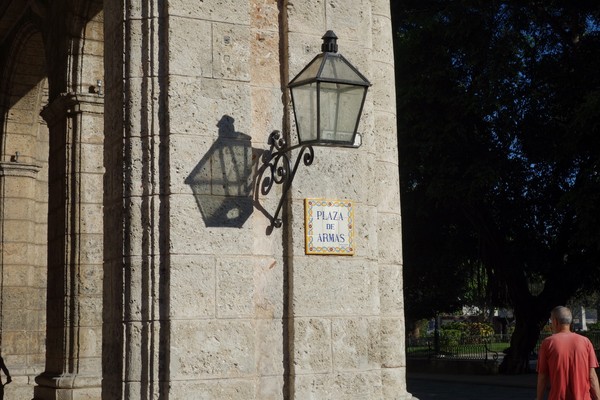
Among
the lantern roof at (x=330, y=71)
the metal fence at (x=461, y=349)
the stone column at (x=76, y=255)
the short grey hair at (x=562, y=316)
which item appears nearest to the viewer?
the lantern roof at (x=330, y=71)

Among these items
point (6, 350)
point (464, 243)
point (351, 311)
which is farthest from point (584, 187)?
point (351, 311)

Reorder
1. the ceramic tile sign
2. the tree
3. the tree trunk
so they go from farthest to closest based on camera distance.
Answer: the tree trunk < the tree < the ceramic tile sign

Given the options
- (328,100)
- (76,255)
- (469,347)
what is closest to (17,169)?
(76,255)

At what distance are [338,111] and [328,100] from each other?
95 mm

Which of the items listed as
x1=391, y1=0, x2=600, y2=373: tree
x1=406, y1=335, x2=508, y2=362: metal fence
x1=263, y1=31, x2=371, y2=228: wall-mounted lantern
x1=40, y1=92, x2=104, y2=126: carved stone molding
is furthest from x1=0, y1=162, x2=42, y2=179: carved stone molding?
x1=406, y1=335, x2=508, y2=362: metal fence

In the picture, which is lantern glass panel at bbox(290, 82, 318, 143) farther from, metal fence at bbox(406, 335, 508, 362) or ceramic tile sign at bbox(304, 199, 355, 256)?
metal fence at bbox(406, 335, 508, 362)

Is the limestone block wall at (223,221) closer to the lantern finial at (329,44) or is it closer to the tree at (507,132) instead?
the lantern finial at (329,44)

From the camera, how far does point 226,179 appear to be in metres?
6.41

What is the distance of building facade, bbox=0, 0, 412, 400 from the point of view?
6.14 metres

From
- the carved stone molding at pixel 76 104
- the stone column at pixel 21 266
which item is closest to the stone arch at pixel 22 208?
the stone column at pixel 21 266

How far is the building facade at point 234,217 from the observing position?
6137 millimetres

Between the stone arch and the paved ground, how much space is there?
8.99m

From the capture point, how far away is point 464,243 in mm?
27469

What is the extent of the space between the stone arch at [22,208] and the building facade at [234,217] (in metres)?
7.84
